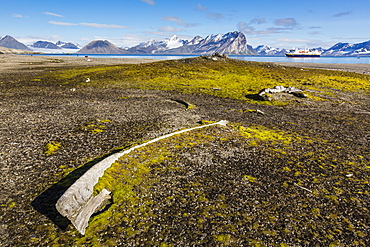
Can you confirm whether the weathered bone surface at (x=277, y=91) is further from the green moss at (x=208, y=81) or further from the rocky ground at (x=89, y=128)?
the rocky ground at (x=89, y=128)

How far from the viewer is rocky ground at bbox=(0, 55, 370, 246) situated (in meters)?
8.55

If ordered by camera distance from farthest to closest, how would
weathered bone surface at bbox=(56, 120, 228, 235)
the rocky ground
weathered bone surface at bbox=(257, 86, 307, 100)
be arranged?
weathered bone surface at bbox=(257, 86, 307, 100), the rocky ground, weathered bone surface at bbox=(56, 120, 228, 235)

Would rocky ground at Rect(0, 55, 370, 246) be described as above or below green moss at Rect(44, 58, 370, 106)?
below

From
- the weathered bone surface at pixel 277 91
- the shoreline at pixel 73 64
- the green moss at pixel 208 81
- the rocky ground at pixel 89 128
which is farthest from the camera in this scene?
the shoreline at pixel 73 64

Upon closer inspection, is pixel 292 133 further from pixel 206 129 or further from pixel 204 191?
pixel 204 191

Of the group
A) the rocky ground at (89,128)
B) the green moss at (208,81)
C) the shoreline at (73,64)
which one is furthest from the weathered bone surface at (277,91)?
the shoreline at (73,64)

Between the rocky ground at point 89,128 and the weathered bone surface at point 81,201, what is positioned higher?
the weathered bone surface at point 81,201

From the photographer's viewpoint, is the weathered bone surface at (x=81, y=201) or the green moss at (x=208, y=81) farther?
the green moss at (x=208, y=81)

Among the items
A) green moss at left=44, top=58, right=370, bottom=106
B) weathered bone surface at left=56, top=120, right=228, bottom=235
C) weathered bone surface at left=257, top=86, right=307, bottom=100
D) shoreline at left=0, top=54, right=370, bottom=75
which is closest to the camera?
weathered bone surface at left=56, top=120, right=228, bottom=235

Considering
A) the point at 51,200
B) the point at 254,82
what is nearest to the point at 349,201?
the point at 51,200

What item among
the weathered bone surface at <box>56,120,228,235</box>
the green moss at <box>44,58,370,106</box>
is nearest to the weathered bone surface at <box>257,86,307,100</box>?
the green moss at <box>44,58,370,106</box>

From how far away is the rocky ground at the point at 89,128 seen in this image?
8.55 metres

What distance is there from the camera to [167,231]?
24.1 feet

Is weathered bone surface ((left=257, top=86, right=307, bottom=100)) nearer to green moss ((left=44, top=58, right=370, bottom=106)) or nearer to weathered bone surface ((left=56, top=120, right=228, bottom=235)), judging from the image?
green moss ((left=44, top=58, right=370, bottom=106))
